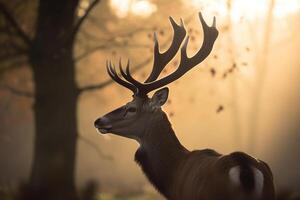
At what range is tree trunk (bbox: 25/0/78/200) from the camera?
46.0 ft

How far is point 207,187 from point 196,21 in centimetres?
940

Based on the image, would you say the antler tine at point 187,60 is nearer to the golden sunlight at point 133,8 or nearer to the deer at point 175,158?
the deer at point 175,158

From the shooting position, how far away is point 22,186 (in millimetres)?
14180

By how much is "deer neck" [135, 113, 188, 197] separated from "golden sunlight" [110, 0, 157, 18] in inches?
337

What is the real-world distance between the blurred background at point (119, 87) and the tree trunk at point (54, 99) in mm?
19

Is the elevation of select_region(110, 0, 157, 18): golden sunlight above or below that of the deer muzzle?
above

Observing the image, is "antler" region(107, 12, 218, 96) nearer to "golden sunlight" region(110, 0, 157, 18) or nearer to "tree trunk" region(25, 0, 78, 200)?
"tree trunk" region(25, 0, 78, 200)

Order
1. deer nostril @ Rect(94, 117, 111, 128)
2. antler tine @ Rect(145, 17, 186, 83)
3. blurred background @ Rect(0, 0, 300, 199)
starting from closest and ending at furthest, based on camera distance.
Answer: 1. deer nostril @ Rect(94, 117, 111, 128)
2. antler tine @ Rect(145, 17, 186, 83)
3. blurred background @ Rect(0, 0, 300, 199)

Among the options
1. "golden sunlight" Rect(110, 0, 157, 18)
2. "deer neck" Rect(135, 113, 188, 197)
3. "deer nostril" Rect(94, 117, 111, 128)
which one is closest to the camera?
"deer neck" Rect(135, 113, 188, 197)

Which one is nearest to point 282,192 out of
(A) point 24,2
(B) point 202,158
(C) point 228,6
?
(C) point 228,6

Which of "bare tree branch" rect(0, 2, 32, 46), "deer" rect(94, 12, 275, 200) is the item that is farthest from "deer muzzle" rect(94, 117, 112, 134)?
"bare tree branch" rect(0, 2, 32, 46)

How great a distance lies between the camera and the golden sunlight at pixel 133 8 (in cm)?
1639

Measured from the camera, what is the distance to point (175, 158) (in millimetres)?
7520

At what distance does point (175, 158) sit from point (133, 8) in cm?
1046
